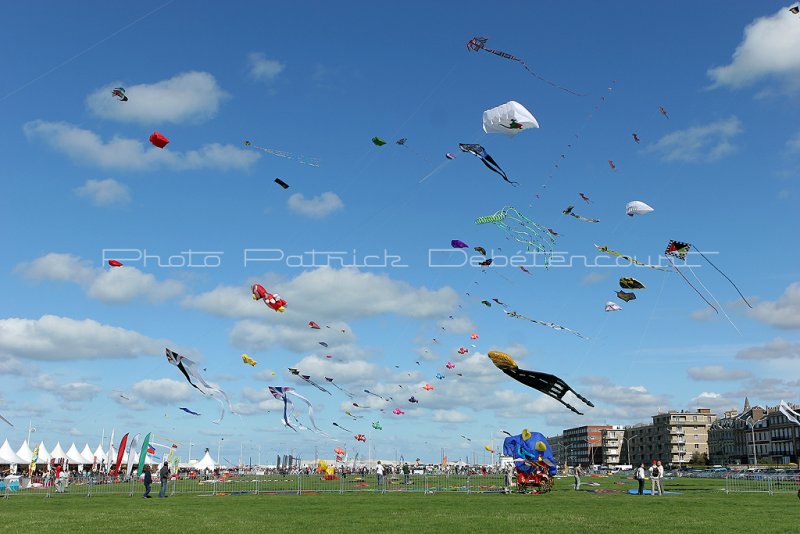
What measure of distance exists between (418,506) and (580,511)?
6.48 m

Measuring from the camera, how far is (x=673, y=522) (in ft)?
65.9

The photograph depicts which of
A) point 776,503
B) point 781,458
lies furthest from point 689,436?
point 776,503

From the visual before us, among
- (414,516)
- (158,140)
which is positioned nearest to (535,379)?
(414,516)

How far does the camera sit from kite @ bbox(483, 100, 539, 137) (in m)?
25.6

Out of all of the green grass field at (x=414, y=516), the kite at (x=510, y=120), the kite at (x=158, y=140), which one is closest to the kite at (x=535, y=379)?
the green grass field at (x=414, y=516)

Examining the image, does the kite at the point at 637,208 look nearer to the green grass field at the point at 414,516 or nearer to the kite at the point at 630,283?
the kite at the point at 630,283

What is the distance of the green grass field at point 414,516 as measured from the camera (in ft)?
61.6

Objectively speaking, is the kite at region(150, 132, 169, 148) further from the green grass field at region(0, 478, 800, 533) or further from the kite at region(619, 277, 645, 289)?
the kite at region(619, 277, 645, 289)

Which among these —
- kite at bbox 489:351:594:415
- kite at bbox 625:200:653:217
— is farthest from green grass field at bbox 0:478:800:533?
kite at bbox 625:200:653:217

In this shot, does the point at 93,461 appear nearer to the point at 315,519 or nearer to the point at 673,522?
the point at 315,519

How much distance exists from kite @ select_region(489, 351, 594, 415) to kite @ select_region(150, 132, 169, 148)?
15.8 m

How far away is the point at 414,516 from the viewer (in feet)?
73.6

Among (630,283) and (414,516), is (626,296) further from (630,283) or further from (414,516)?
(414,516)

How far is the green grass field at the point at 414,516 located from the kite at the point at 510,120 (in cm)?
1382
